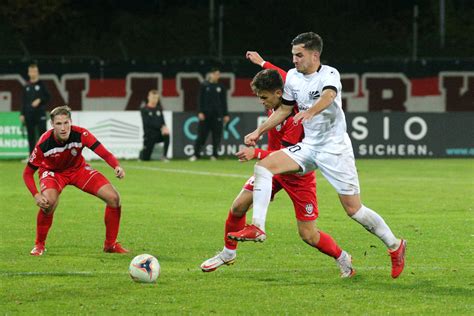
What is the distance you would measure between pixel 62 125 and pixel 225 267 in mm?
2157

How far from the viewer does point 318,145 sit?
923cm

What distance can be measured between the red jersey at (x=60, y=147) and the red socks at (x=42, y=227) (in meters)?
0.48

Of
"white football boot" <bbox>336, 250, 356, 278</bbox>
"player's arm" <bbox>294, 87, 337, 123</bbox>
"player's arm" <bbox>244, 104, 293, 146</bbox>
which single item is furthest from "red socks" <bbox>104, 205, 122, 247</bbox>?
"player's arm" <bbox>294, 87, 337, 123</bbox>

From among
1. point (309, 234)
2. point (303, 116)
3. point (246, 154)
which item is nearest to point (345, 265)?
point (309, 234)

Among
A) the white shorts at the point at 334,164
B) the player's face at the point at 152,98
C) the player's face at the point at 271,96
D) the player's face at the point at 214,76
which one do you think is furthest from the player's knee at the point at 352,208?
the player's face at the point at 152,98

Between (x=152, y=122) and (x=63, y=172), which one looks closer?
(x=63, y=172)

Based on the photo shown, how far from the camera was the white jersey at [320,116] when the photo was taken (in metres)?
9.17

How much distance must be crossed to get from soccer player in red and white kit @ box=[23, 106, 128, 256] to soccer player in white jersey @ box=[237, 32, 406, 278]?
2291mm

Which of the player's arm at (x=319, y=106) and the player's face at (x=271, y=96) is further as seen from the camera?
the player's face at (x=271, y=96)

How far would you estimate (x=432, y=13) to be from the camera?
3716 cm

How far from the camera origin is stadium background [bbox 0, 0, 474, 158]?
28.6m

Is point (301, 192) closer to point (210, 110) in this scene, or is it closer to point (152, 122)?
point (152, 122)

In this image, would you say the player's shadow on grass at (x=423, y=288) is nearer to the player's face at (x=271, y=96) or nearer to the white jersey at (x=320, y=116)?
the white jersey at (x=320, y=116)

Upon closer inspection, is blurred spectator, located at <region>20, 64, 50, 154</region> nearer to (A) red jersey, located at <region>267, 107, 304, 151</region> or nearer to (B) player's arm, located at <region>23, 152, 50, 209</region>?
(B) player's arm, located at <region>23, 152, 50, 209</region>
